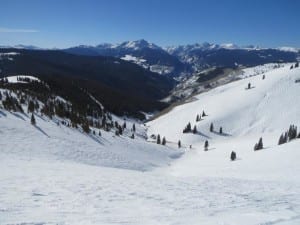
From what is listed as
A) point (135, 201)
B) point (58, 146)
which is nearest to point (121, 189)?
point (135, 201)

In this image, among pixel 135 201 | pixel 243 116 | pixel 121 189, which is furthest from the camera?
pixel 243 116

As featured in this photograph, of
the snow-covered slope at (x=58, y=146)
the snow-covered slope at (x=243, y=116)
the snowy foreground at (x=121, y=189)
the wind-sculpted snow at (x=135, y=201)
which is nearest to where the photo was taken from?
the wind-sculpted snow at (x=135, y=201)

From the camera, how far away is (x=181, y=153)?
7531 cm

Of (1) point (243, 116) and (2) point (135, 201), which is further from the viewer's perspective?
(1) point (243, 116)

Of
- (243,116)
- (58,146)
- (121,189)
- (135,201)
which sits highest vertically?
(243,116)

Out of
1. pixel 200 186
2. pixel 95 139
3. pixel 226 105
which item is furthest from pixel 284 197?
pixel 226 105

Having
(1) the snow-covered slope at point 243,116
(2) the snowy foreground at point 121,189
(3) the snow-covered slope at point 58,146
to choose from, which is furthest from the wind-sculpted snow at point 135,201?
(1) the snow-covered slope at point 243,116

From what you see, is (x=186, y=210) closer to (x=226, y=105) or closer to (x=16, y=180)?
(x=16, y=180)

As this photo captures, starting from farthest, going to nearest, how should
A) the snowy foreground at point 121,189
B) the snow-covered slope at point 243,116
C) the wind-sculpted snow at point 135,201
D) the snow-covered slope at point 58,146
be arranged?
the snow-covered slope at point 243,116 → the snow-covered slope at point 58,146 → the snowy foreground at point 121,189 → the wind-sculpted snow at point 135,201

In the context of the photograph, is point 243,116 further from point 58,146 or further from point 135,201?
point 135,201

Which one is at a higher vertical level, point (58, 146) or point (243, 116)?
point (243, 116)

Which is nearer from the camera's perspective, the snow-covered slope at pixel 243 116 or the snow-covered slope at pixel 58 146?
the snow-covered slope at pixel 58 146

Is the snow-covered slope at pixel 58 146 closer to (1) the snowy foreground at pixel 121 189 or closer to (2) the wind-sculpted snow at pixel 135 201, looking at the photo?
(1) the snowy foreground at pixel 121 189

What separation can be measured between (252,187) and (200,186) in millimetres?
3534
